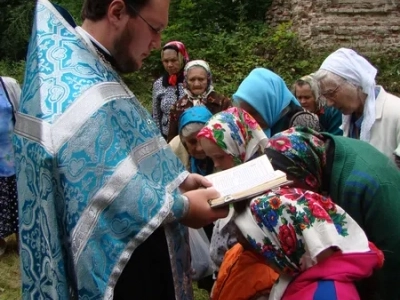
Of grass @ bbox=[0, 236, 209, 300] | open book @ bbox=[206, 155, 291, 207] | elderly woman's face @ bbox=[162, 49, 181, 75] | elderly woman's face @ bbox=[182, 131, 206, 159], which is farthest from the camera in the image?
elderly woman's face @ bbox=[162, 49, 181, 75]

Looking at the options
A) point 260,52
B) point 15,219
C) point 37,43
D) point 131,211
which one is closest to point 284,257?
point 131,211

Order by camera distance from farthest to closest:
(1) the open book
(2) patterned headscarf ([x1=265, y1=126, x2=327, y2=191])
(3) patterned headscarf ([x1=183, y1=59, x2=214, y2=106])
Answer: (3) patterned headscarf ([x1=183, y1=59, x2=214, y2=106]) → (2) patterned headscarf ([x1=265, y1=126, x2=327, y2=191]) → (1) the open book

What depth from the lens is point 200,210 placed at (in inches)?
71.1

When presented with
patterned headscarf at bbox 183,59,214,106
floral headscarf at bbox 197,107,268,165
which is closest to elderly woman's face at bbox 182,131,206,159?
floral headscarf at bbox 197,107,268,165

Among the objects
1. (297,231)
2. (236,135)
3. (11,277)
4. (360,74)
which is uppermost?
(360,74)

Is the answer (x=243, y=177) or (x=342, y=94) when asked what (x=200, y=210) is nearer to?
(x=243, y=177)

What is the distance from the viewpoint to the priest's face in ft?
6.01

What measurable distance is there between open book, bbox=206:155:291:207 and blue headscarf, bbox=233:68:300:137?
5.69ft

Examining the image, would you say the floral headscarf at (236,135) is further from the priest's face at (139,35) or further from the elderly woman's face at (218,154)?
the priest's face at (139,35)

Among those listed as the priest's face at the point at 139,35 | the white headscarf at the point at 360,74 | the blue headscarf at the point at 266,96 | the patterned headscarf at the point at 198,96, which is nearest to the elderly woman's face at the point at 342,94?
the white headscarf at the point at 360,74

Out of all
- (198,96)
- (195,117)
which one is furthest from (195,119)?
(198,96)

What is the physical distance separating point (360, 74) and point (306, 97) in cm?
178

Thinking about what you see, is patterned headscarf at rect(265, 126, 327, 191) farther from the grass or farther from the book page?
the grass

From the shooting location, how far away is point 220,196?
185 cm
